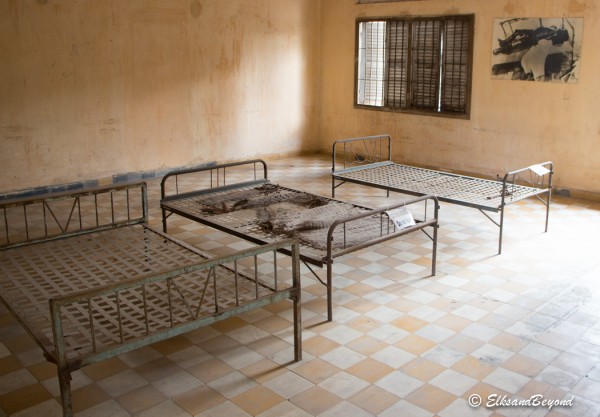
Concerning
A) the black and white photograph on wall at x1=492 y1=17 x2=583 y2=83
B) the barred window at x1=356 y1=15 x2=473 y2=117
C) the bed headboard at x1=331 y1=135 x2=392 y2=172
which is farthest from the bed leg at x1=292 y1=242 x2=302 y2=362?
the bed headboard at x1=331 y1=135 x2=392 y2=172

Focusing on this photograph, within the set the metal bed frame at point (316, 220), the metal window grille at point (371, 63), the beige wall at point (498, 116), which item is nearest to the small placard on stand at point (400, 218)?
the metal bed frame at point (316, 220)

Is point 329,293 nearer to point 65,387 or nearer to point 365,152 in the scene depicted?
point 65,387

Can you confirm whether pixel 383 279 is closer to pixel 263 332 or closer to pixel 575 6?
pixel 263 332

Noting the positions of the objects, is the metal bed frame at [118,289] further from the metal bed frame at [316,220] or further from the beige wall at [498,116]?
the beige wall at [498,116]

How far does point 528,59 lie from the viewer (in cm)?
845

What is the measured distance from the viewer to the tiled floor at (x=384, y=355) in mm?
3646

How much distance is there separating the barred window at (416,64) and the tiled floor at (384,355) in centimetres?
405

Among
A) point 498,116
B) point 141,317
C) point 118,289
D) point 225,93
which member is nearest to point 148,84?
point 225,93

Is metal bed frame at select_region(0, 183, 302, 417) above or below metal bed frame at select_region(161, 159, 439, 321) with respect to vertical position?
below

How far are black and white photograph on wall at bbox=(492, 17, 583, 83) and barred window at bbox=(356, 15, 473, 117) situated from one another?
0.51 meters

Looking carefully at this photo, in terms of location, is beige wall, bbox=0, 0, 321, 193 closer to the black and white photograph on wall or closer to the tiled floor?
the black and white photograph on wall

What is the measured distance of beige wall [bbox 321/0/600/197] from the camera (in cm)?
805

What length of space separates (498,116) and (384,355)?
5.76 meters

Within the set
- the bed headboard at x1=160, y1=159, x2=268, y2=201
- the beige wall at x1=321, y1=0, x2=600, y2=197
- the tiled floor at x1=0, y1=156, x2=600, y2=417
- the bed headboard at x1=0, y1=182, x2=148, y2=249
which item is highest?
the beige wall at x1=321, y1=0, x2=600, y2=197
